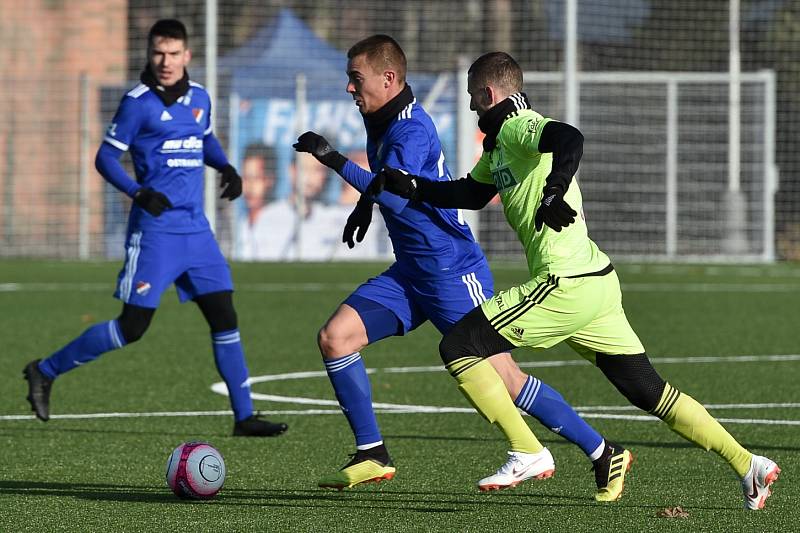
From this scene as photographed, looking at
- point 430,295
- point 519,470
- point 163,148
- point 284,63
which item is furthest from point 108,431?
point 284,63

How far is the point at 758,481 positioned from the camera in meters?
5.94

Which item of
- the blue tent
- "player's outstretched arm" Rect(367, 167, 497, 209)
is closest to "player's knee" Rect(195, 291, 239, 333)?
"player's outstretched arm" Rect(367, 167, 497, 209)

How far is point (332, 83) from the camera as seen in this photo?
25.4 m

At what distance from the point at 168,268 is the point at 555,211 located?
3566 millimetres

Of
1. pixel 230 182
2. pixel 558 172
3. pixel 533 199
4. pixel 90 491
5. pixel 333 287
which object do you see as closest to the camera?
pixel 558 172

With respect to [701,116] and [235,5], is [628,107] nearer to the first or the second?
[701,116]

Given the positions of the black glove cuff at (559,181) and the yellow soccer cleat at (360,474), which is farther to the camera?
the yellow soccer cleat at (360,474)

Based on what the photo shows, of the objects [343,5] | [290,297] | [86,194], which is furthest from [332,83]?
[290,297]

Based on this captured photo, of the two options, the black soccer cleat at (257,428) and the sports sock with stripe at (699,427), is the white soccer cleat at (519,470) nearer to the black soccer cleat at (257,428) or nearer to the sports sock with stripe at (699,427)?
the sports sock with stripe at (699,427)

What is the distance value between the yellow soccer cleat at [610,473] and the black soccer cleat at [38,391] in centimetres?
344

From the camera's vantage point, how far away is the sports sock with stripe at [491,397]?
19.9ft

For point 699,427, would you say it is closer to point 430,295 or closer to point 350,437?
point 430,295

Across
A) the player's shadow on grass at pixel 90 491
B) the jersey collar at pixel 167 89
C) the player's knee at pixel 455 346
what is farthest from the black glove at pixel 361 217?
the jersey collar at pixel 167 89

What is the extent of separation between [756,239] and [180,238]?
17.8 meters
